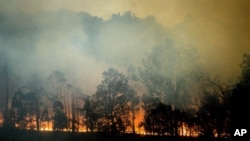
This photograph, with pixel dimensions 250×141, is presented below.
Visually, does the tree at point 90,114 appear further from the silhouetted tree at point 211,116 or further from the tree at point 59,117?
the silhouetted tree at point 211,116

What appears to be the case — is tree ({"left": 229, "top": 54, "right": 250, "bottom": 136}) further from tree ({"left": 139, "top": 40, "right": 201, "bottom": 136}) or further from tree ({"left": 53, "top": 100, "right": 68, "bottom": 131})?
tree ({"left": 53, "top": 100, "right": 68, "bottom": 131})

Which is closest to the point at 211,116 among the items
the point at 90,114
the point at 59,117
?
the point at 90,114

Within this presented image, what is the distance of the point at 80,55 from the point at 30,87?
10719mm

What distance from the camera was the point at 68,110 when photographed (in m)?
51.5

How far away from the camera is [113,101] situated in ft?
125

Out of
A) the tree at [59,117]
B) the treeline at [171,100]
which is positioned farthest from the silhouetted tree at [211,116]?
the tree at [59,117]

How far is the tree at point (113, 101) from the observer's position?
38031 mm

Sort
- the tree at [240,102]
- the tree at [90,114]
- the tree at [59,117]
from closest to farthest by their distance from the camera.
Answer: the tree at [240,102]
the tree at [90,114]
the tree at [59,117]

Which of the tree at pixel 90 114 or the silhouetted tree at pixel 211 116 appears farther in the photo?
→ the tree at pixel 90 114

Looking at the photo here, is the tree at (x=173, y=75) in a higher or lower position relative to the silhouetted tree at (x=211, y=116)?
higher

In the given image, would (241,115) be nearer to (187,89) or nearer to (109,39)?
(187,89)

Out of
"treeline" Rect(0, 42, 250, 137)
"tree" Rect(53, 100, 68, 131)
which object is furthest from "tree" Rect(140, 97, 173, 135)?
"tree" Rect(53, 100, 68, 131)

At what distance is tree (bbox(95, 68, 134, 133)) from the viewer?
38.0 metres

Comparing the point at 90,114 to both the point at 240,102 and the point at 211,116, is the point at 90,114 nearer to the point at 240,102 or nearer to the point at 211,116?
the point at 211,116
